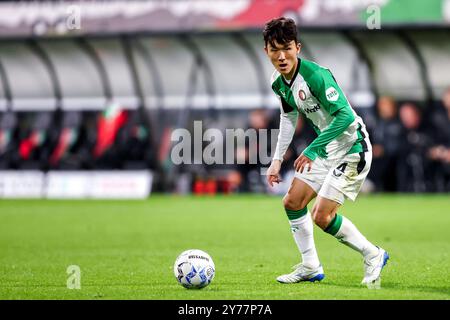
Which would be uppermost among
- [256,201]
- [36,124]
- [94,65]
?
[94,65]

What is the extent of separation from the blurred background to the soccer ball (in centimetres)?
1616

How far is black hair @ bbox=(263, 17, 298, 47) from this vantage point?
27.0ft

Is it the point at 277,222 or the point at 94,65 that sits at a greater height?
the point at 94,65

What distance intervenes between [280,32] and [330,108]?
2.62 ft

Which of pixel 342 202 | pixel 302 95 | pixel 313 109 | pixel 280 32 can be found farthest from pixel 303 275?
pixel 280 32

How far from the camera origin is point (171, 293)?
789 centimetres

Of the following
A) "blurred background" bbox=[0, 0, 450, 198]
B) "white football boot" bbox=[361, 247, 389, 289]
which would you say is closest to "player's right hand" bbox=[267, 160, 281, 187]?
"white football boot" bbox=[361, 247, 389, 289]

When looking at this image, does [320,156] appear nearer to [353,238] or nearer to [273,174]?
[273,174]

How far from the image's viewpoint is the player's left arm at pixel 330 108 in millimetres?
8227

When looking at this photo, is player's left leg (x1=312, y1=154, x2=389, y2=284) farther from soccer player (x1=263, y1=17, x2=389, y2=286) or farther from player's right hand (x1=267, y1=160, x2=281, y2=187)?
player's right hand (x1=267, y1=160, x2=281, y2=187)
